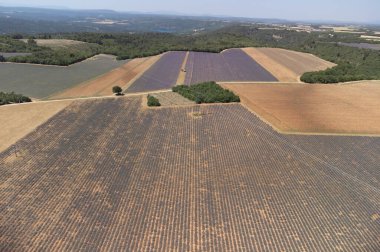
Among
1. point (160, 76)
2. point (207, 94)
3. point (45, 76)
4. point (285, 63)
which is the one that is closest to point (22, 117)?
point (207, 94)

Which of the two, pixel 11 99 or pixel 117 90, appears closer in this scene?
pixel 11 99

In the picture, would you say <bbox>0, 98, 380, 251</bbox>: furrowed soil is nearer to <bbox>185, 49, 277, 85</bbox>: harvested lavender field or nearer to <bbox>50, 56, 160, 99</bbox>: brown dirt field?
<bbox>50, 56, 160, 99</bbox>: brown dirt field

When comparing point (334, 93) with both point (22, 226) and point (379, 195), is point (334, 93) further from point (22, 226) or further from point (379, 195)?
point (22, 226)

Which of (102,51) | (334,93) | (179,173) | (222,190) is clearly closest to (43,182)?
(179,173)

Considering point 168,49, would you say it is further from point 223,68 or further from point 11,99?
point 11,99

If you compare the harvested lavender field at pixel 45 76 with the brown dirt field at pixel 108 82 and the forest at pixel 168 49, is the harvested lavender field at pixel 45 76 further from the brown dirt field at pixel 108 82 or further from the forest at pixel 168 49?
the forest at pixel 168 49

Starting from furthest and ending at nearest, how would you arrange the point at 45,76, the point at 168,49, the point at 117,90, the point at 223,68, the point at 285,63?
1. the point at 168,49
2. the point at 285,63
3. the point at 223,68
4. the point at 45,76
5. the point at 117,90

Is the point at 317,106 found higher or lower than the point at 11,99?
higher
